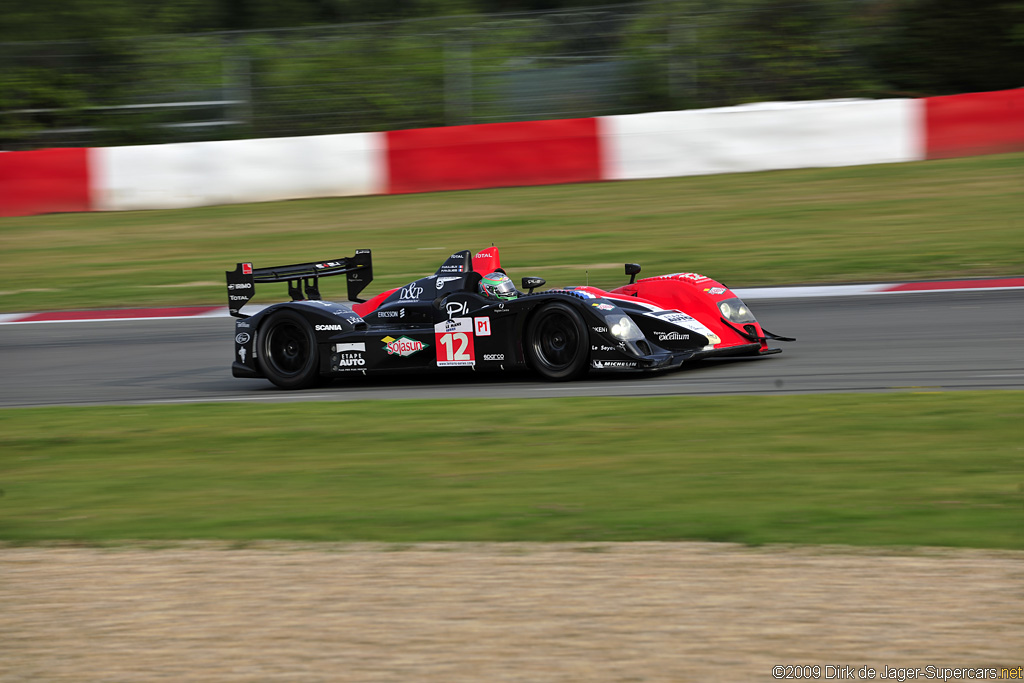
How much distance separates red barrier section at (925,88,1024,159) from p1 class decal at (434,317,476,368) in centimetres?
978

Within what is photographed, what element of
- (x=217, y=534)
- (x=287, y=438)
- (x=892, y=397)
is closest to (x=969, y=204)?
(x=892, y=397)

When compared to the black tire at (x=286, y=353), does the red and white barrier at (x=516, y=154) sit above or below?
above

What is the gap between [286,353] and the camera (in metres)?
9.95

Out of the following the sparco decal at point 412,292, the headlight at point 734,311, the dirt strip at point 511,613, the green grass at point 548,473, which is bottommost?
the dirt strip at point 511,613

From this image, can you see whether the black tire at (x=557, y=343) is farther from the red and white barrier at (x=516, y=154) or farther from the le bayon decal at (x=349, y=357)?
the red and white barrier at (x=516, y=154)

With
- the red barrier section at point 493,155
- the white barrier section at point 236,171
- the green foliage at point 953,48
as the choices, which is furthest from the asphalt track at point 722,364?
the green foliage at point 953,48

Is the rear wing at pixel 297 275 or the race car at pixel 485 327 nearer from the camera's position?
the race car at pixel 485 327

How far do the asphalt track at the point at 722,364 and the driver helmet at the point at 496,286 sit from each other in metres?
0.66

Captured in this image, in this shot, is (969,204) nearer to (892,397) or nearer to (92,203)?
(892,397)

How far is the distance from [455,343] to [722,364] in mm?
→ 2024

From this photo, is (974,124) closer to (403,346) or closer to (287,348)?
(403,346)

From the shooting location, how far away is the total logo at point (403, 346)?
929 cm

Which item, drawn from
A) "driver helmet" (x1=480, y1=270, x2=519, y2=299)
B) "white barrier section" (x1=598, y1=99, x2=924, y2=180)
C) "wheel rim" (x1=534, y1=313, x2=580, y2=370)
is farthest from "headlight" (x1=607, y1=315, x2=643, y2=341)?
"white barrier section" (x1=598, y1=99, x2=924, y2=180)

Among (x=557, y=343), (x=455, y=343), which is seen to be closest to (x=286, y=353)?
(x=455, y=343)
